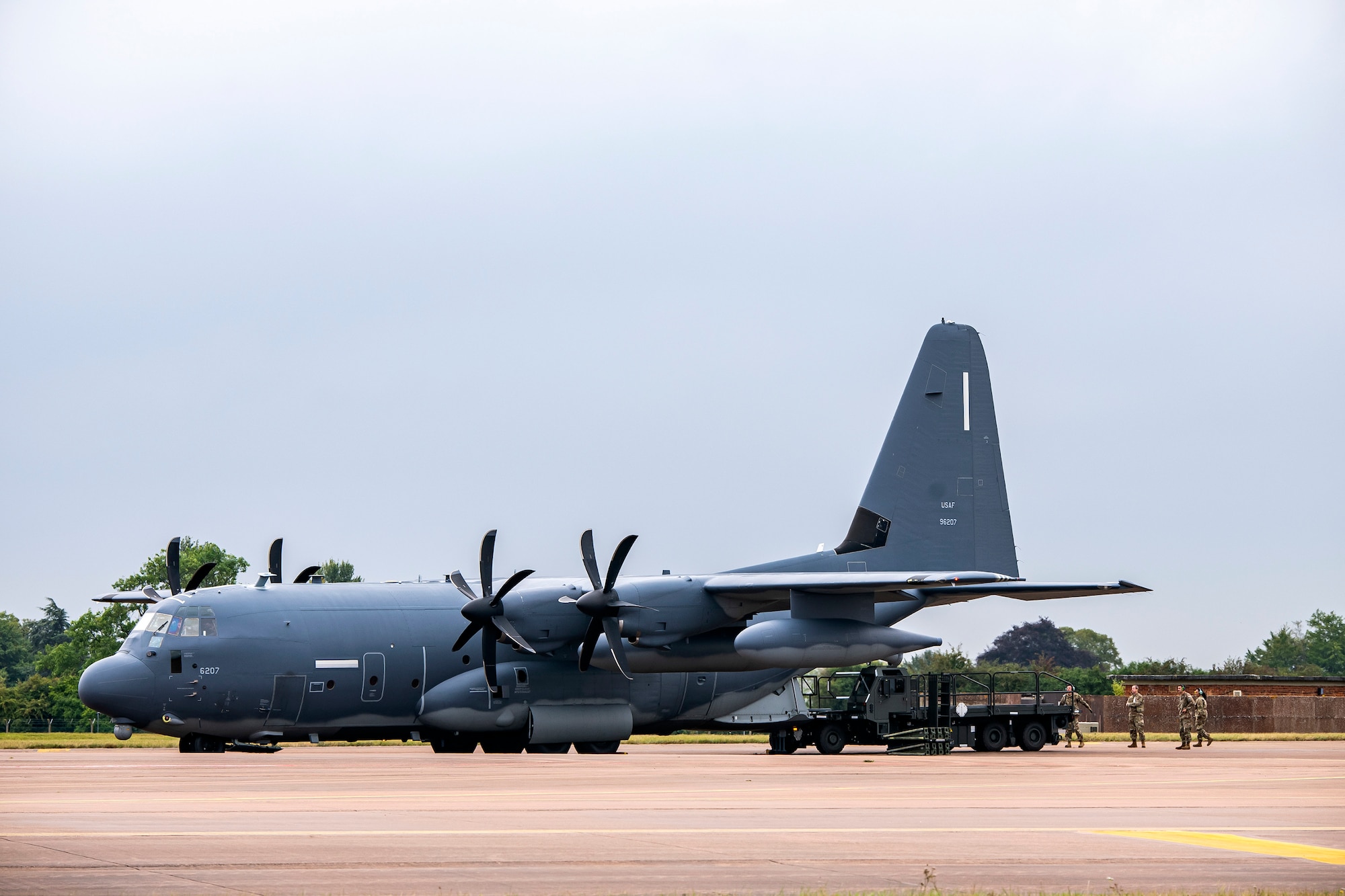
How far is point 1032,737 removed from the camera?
35.6 m

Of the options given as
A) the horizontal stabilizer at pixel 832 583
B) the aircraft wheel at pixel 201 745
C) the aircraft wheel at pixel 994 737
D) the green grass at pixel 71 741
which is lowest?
the green grass at pixel 71 741

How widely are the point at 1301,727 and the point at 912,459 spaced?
26.7 metres

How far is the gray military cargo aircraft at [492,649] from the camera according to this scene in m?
29.2

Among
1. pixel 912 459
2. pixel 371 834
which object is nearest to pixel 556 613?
pixel 912 459

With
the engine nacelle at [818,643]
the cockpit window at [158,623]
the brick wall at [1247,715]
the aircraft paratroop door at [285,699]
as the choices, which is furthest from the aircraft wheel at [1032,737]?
the cockpit window at [158,623]

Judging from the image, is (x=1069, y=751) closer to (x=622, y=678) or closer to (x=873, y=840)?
(x=622, y=678)

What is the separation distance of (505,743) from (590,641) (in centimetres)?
438

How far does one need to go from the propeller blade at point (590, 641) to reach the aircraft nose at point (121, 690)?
852cm

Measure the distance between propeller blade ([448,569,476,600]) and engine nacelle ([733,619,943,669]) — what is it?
5.82 meters

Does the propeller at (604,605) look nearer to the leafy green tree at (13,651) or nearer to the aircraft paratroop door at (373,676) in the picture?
the aircraft paratroop door at (373,676)

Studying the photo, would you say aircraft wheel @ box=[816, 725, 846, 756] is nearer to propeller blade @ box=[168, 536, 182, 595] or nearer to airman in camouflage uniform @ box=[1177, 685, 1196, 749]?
airman in camouflage uniform @ box=[1177, 685, 1196, 749]

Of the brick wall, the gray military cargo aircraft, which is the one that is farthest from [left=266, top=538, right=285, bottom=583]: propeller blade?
the brick wall

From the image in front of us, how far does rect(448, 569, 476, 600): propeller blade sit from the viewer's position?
31750 mm

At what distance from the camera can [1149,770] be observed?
26500 mm
